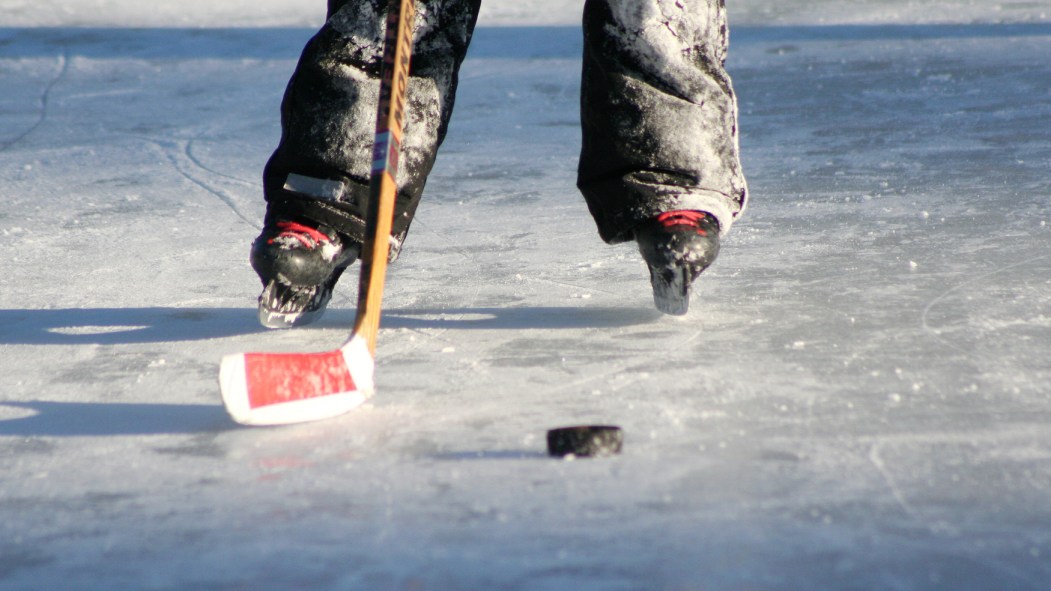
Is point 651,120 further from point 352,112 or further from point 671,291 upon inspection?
point 352,112

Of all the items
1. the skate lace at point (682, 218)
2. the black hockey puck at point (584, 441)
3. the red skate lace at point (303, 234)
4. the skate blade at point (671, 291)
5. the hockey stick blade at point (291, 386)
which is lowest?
the skate blade at point (671, 291)

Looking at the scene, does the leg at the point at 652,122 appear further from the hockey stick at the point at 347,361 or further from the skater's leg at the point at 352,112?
the hockey stick at the point at 347,361

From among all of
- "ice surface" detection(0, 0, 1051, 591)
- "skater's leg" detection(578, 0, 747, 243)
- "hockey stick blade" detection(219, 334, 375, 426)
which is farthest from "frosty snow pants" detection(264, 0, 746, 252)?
"hockey stick blade" detection(219, 334, 375, 426)

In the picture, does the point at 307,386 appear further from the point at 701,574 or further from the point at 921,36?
the point at 921,36

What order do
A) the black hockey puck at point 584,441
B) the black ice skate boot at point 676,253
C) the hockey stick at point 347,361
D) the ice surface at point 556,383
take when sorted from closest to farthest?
the ice surface at point 556,383, the black hockey puck at point 584,441, the hockey stick at point 347,361, the black ice skate boot at point 676,253

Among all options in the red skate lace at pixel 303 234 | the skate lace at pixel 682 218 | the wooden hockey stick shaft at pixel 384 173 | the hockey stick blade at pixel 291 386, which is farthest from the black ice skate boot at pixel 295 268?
the skate lace at pixel 682 218

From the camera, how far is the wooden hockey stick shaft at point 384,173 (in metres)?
1.39

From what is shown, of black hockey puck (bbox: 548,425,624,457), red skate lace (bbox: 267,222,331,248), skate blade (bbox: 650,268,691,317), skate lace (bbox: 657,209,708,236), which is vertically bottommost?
skate blade (bbox: 650,268,691,317)

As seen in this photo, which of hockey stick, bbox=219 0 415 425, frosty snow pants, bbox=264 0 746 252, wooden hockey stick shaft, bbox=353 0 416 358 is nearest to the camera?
hockey stick, bbox=219 0 415 425

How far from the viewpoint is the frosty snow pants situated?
171 centimetres

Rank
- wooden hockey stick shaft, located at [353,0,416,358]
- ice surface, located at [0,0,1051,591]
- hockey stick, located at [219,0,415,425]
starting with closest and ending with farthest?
1. ice surface, located at [0,0,1051,591]
2. hockey stick, located at [219,0,415,425]
3. wooden hockey stick shaft, located at [353,0,416,358]

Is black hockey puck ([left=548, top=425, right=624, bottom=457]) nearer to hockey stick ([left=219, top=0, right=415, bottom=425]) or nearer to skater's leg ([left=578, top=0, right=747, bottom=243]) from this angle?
hockey stick ([left=219, top=0, right=415, bottom=425])

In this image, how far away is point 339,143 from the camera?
1729 millimetres

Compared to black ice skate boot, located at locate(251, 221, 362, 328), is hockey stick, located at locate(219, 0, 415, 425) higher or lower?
higher
